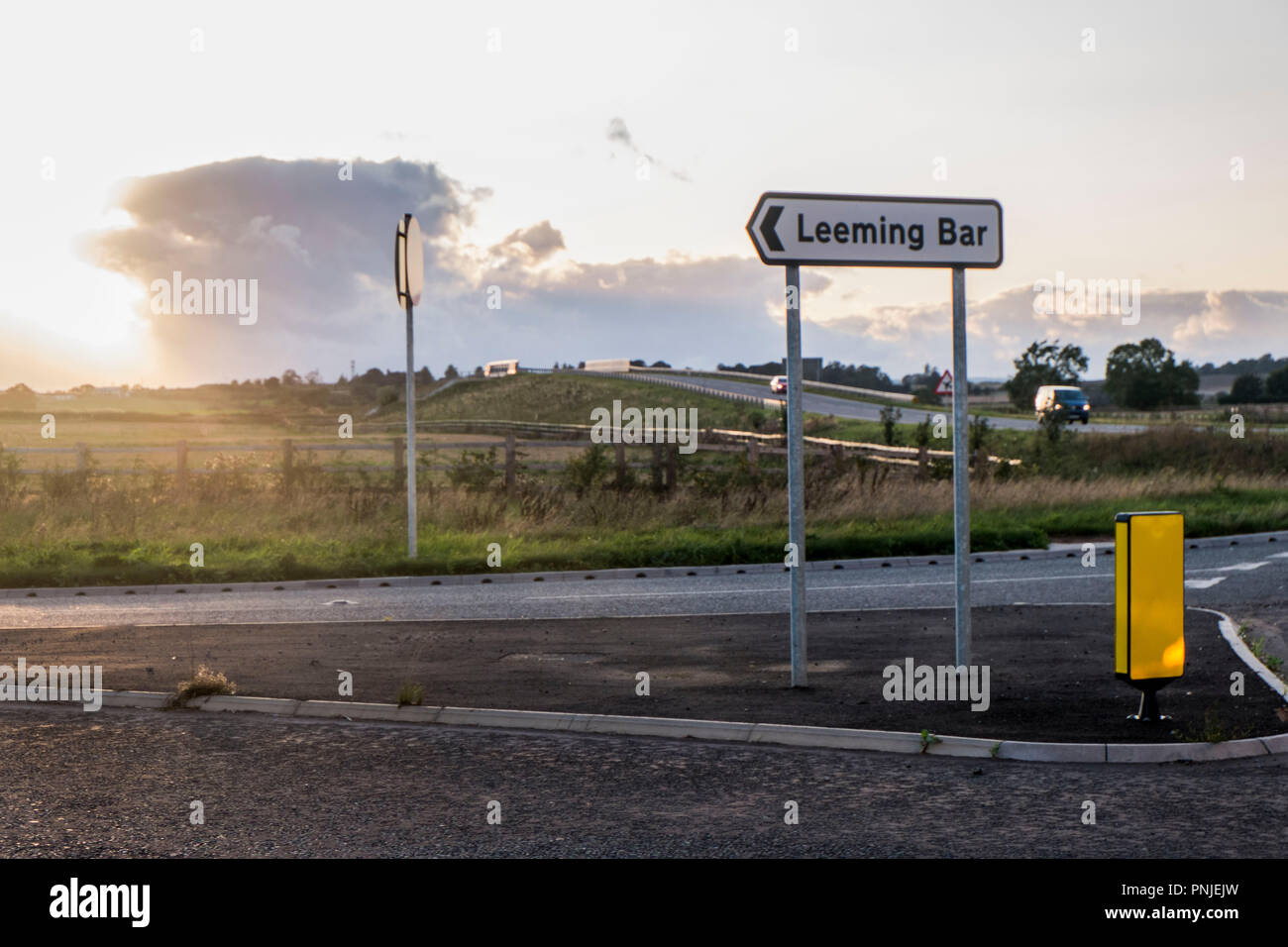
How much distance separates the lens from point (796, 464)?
8.70m

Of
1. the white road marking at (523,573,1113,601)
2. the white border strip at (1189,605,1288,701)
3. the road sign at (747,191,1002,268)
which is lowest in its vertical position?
the white border strip at (1189,605,1288,701)

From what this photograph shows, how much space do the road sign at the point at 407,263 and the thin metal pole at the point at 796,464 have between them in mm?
11302

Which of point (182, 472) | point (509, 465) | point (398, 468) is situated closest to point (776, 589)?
point (509, 465)

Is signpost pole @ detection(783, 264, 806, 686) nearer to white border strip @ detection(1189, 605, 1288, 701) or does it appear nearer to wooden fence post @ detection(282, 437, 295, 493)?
white border strip @ detection(1189, 605, 1288, 701)

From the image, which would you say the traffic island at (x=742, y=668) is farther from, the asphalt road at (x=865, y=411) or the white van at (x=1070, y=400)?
the white van at (x=1070, y=400)

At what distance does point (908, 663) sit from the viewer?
9.72 metres

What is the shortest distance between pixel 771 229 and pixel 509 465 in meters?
17.3

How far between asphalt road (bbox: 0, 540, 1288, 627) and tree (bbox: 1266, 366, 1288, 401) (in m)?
77.7

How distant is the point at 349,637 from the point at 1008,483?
1780cm

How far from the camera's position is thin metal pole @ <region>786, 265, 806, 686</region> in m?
8.66

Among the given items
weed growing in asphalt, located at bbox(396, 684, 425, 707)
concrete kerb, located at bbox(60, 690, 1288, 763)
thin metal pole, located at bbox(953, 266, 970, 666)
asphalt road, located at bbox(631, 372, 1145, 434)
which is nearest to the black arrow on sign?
thin metal pole, located at bbox(953, 266, 970, 666)

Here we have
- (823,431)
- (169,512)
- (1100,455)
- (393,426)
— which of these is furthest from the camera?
(393,426)

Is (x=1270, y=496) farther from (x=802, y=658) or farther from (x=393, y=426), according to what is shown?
(x=393, y=426)
